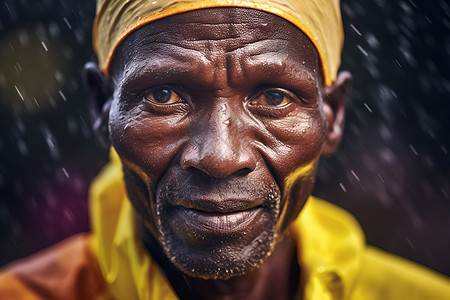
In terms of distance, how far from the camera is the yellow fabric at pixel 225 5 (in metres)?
1.81

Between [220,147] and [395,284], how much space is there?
3.98ft

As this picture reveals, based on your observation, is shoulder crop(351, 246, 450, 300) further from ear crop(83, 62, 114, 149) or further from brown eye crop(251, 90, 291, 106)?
ear crop(83, 62, 114, 149)

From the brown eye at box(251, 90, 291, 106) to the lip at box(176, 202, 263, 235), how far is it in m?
0.38

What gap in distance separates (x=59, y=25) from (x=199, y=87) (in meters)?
2.60

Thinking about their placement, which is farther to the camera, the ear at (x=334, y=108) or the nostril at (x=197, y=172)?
the ear at (x=334, y=108)

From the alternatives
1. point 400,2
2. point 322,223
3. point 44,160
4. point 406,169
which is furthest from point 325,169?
point 44,160

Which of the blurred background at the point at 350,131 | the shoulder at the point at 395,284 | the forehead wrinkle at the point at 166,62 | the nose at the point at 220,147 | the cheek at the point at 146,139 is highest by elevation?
the forehead wrinkle at the point at 166,62

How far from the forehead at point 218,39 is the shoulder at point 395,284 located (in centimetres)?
113

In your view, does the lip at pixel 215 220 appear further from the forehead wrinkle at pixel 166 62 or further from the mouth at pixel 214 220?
the forehead wrinkle at pixel 166 62

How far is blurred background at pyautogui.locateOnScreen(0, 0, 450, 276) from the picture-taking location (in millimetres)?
3854

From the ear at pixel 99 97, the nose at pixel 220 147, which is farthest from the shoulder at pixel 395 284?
the ear at pixel 99 97

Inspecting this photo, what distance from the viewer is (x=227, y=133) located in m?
1.75

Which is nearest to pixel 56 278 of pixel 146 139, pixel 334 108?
pixel 146 139

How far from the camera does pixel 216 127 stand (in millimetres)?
1747
